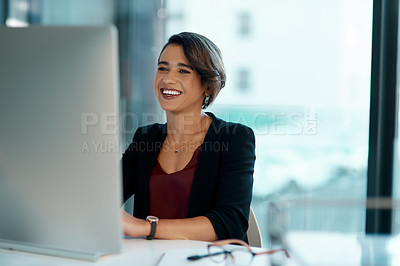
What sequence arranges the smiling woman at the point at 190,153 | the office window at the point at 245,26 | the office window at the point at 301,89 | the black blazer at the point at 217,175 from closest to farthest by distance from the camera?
the black blazer at the point at 217,175 < the smiling woman at the point at 190,153 < the office window at the point at 301,89 < the office window at the point at 245,26

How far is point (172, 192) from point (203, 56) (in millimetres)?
540

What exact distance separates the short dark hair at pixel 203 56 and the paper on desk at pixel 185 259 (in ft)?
2.55

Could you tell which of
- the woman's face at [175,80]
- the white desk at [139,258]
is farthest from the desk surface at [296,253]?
the woman's face at [175,80]

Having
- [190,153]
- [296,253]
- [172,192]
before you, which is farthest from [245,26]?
[296,253]

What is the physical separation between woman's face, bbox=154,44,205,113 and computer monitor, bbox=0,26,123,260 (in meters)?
0.80

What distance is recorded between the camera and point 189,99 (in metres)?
1.59

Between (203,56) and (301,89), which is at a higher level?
(203,56)

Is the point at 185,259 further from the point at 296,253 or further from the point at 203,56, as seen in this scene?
the point at 203,56

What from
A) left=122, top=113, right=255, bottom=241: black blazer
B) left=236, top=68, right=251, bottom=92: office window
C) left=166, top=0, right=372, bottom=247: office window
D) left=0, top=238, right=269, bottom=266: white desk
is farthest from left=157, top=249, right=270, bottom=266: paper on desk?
left=236, top=68, right=251, bottom=92: office window

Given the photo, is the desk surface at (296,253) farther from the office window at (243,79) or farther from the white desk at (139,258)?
the office window at (243,79)

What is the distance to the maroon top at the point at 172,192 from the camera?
1.53 metres

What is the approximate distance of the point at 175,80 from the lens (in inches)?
61.1

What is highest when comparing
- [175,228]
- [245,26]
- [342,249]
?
[245,26]

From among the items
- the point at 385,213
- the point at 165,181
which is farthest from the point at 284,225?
the point at 385,213
